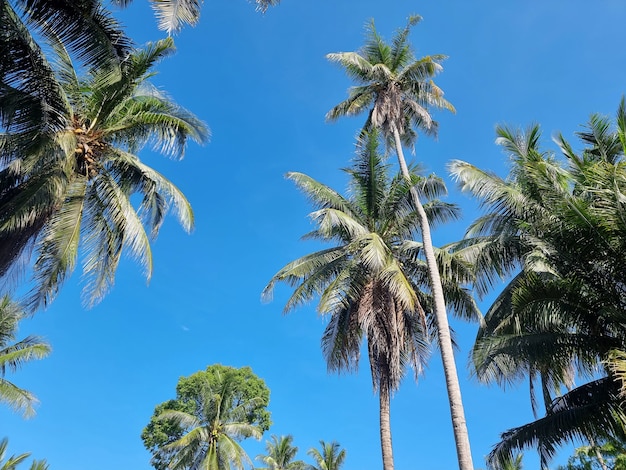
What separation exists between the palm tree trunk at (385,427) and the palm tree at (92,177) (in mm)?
Result: 7140

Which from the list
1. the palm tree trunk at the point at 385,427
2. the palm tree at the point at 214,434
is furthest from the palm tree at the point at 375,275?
the palm tree at the point at 214,434

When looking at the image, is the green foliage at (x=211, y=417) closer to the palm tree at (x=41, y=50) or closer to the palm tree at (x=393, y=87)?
the palm tree at (x=393, y=87)

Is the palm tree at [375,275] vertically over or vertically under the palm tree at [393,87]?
under

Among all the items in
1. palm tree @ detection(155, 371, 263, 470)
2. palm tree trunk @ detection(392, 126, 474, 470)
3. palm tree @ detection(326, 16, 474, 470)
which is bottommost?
palm tree trunk @ detection(392, 126, 474, 470)

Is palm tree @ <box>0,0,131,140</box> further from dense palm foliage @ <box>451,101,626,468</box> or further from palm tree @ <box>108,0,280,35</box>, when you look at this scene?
dense palm foliage @ <box>451,101,626,468</box>

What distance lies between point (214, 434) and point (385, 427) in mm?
13121

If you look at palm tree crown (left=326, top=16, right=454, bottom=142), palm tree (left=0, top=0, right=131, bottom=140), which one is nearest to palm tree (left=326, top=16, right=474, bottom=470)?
palm tree crown (left=326, top=16, right=454, bottom=142)

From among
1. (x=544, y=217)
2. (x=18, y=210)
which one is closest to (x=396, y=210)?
(x=544, y=217)

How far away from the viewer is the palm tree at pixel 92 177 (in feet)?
32.5

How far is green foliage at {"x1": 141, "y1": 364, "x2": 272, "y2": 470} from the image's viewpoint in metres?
23.9

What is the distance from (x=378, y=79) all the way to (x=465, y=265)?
22.2 ft

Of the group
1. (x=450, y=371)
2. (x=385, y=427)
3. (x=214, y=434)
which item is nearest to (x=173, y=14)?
→ (x=450, y=371)

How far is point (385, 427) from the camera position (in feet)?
45.9

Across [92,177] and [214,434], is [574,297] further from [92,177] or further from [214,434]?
[214,434]
